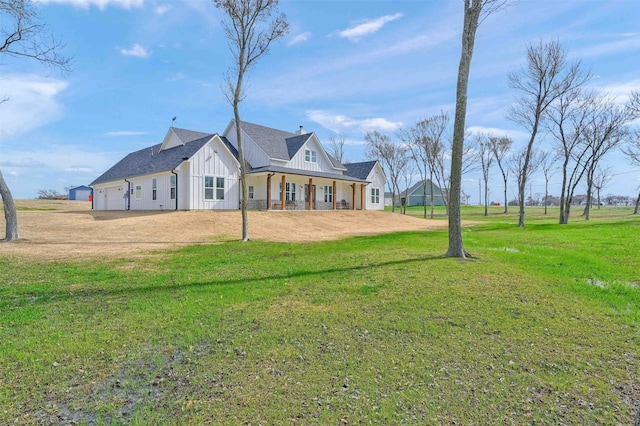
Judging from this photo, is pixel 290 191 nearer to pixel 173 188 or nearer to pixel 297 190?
pixel 297 190

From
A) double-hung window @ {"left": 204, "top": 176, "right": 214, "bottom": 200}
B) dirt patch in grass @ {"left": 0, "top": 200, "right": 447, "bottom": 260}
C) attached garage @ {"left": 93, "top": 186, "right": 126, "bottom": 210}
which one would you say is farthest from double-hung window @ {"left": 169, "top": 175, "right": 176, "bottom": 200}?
attached garage @ {"left": 93, "top": 186, "right": 126, "bottom": 210}

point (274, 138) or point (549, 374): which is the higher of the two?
point (274, 138)

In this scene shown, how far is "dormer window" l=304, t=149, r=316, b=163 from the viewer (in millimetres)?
31794

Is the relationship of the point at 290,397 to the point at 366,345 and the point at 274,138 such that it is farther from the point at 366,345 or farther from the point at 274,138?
the point at 274,138

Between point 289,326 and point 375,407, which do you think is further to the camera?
point 289,326

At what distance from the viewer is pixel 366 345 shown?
422cm

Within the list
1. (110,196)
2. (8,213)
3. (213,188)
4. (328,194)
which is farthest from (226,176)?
(110,196)

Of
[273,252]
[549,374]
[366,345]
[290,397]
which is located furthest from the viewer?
[273,252]

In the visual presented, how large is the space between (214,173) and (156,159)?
22.4 ft

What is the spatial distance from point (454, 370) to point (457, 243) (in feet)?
22.5

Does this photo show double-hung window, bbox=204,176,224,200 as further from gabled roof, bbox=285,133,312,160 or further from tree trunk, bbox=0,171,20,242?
tree trunk, bbox=0,171,20,242

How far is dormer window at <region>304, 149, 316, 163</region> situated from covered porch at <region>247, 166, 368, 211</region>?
2.07 meters

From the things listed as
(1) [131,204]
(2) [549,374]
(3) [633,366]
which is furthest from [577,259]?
(1) [131,204]

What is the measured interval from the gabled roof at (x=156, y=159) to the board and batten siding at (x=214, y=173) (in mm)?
615
